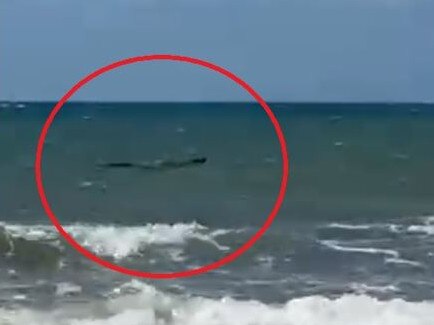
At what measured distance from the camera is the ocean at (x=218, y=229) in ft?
24.3

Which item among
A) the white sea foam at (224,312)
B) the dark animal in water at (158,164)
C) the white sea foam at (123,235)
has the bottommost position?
the dark animal in water at (158,164)

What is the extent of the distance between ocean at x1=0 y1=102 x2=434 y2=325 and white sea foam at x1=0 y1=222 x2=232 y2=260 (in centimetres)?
4

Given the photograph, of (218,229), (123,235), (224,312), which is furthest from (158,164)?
(224,312)

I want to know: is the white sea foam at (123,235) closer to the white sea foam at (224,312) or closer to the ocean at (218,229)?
the ocean at (218,229)

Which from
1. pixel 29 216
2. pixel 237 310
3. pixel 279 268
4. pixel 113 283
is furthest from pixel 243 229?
pixel 237 310

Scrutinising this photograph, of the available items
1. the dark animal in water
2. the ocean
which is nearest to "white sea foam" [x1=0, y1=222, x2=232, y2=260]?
the ocean

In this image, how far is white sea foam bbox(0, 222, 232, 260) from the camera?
1083cm

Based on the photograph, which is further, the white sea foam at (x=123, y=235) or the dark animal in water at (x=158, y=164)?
the dark animal in water at (x=158, y=164)

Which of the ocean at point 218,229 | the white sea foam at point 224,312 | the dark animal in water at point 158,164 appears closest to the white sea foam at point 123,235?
the ocean at point 218,229

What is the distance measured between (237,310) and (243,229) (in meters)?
6.33

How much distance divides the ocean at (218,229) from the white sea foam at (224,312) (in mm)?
19

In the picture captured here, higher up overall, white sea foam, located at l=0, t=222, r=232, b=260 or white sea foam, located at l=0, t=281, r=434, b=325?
white sea foam, located at l=0, t=281, r=434, b=325

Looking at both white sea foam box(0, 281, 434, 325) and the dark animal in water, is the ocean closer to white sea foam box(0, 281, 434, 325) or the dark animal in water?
white sea foam box(0, 281, 434, 325)

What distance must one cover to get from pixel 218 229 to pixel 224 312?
18.8 feet
